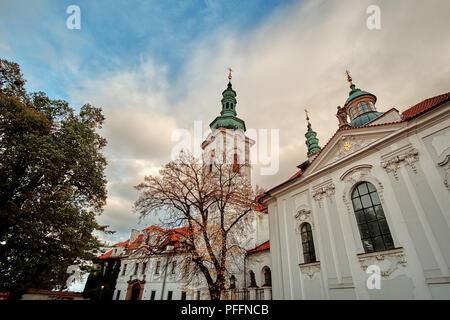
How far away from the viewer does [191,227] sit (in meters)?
13.6

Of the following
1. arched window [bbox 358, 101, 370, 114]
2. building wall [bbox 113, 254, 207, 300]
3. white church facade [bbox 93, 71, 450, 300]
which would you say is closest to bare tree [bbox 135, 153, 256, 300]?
white church facade [bbox 93, 71, 450, 300]

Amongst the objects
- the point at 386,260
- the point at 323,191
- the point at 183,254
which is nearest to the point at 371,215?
the point at 386,260

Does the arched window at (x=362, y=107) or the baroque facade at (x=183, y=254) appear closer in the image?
the arched window at (x=362, y=107)

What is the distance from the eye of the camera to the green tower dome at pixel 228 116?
30969 mm

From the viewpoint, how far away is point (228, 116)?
31938 millimetres

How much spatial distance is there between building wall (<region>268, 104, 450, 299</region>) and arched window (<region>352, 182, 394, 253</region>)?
0.27 m

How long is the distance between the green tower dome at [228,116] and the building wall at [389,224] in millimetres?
18693

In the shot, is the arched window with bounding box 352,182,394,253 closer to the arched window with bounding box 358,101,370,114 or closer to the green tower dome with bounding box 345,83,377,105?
the arched window with bounding box 358,101,370,114

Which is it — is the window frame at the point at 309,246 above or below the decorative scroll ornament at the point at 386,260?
above

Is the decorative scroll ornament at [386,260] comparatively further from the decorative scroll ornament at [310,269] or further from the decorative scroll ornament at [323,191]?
the decorative scroll ornament at [323,191]

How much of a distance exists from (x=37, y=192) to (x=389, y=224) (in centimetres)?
1693

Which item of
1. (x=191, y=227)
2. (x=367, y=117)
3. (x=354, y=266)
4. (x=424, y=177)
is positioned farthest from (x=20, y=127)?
(x=367, y=117)

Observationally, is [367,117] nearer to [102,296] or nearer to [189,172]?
[189,172]

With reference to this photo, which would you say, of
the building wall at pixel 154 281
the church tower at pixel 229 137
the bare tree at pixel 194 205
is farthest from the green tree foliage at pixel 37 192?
the church tower at pixel 229 137
